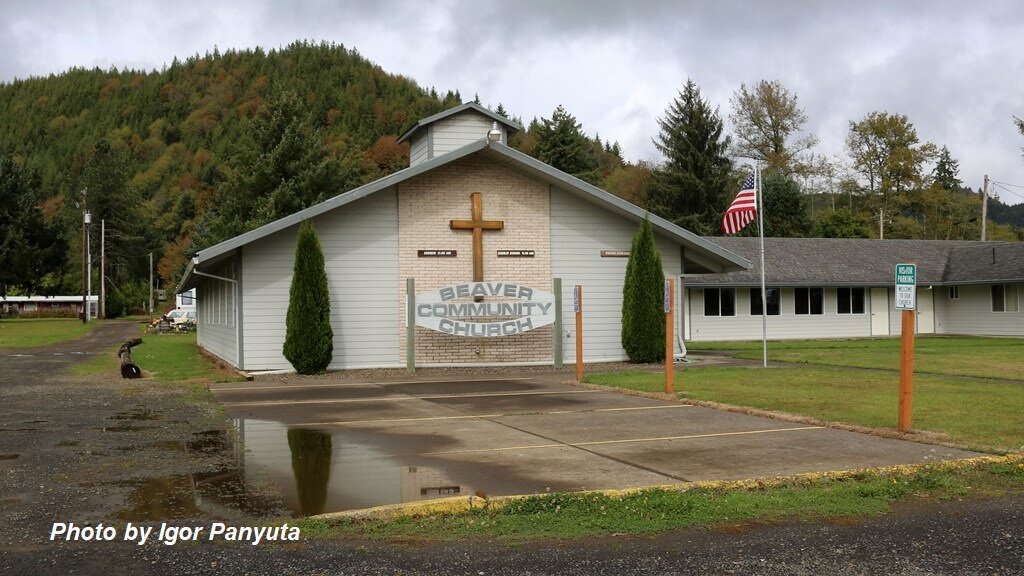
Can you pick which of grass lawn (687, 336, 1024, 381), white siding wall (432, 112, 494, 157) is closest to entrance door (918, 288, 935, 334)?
grass lawn (687, 336, 1024, 381)

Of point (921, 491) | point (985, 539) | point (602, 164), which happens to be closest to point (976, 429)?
point (921, 491)

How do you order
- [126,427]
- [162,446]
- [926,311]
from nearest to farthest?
[162,446]
[126,427]
[926,311]

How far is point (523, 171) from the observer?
2311 cm

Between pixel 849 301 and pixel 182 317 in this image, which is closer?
pixel 849 301

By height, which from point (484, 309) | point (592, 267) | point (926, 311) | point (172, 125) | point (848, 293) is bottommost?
point (926, 311)

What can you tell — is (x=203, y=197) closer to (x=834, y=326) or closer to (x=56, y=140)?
(x=56, y=140)

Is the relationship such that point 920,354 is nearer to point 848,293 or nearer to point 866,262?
point 848,293

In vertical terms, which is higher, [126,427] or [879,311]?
[879,311]

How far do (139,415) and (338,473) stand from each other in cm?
574

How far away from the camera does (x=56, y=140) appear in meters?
128

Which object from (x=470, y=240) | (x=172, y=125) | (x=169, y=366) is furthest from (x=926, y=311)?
(x=172, y=125)

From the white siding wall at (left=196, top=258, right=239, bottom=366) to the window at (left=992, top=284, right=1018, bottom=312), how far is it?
29.9 metres

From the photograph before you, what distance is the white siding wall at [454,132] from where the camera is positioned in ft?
86.8

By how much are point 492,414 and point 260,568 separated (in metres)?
8.03
